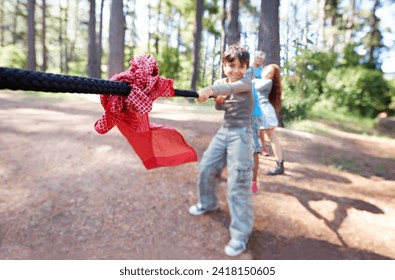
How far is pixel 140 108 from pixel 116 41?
235 centimetres

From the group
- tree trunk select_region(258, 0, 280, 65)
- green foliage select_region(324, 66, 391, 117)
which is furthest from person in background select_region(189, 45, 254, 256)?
green foliage select_region(324, 66, 391, 117)

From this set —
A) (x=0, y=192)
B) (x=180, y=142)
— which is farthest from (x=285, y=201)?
(x=0, y=192)

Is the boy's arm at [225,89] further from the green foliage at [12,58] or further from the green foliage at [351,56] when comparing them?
the green foliage at [12,58]

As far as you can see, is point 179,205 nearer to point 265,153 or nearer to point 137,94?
point 265,153

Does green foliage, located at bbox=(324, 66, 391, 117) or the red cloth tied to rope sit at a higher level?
green foliage, located at bbox=(324, 66, 391, 117)

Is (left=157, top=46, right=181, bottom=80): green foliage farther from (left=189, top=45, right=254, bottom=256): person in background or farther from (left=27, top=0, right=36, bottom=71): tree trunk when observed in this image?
(left=27, top=0, right=36, bottom=71): tree trunk

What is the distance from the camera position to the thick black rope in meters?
0.56

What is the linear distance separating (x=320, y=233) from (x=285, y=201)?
563 millimetres

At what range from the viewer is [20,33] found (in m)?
17.1

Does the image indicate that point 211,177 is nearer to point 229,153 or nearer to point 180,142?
point 229,153

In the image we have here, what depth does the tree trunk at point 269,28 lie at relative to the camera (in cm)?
121

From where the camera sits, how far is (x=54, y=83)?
2.00ft

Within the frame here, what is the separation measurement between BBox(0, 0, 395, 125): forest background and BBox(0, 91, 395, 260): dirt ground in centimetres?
50

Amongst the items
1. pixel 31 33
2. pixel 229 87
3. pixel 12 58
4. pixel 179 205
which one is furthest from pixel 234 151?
pixel 12 58
